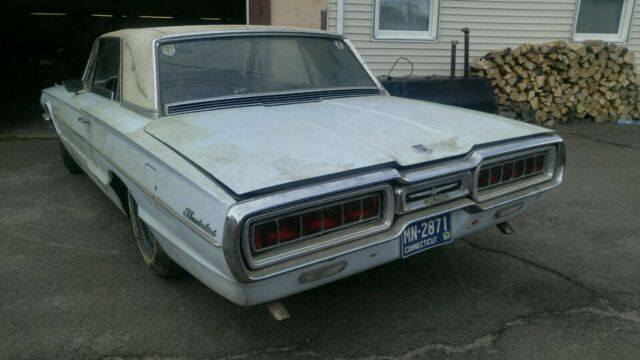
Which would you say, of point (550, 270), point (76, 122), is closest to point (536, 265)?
point (550, 270)

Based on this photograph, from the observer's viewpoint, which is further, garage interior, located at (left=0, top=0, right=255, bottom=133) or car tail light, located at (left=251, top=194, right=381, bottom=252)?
garage interior, located at (left=0, top=0, right=255, bottom=133)

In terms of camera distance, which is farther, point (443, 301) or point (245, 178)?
point (443, 301)

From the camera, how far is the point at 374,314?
2891 millimetres

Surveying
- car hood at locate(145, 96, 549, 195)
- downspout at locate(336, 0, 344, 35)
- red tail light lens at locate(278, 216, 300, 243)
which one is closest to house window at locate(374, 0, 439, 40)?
downspout at locate(336, 0, 344, 35)

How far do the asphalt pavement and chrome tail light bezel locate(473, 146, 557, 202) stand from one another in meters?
0.68

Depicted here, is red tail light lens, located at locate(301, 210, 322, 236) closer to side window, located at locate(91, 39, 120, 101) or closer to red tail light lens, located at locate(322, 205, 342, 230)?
red tail light lens, located at locate(322, 205, 342, 230)

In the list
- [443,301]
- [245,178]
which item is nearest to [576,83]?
[443,301]

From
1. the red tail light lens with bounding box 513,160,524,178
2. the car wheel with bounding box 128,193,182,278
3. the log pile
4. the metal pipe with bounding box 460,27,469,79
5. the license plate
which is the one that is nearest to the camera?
the license plate

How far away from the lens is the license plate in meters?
2.45

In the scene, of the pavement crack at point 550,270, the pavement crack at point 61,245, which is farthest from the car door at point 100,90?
the pavement crack at point 550,270

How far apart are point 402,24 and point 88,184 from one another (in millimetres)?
5440

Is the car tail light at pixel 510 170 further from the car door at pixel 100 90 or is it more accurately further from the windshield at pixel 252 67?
the car door at pixel 100 90

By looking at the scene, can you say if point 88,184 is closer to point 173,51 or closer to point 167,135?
point 173,51

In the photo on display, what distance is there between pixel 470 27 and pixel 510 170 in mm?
6470
